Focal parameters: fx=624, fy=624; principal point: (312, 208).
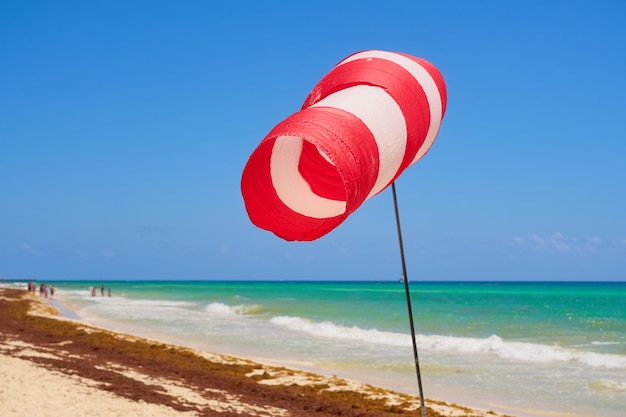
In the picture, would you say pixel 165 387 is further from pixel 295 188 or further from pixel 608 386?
pixel 608 386

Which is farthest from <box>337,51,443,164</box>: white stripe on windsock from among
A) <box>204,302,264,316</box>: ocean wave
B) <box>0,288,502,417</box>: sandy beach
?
<box>204,302,264,316</box>: ocean wave

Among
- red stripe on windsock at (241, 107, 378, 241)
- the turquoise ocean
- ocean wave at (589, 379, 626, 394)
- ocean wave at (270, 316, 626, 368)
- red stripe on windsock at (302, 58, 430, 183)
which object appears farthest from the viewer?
ocean wave at (270, 316, 626, 368)

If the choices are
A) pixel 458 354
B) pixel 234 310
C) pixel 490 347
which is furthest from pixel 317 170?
pixel 234 310

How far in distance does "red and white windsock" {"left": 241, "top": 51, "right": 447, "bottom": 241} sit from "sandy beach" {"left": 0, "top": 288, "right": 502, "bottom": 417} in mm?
5541

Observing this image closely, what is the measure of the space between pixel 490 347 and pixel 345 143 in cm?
1779

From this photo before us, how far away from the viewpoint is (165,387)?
399 inches

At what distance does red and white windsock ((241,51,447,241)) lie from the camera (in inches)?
95.9

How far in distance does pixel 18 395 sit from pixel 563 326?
2530 cm

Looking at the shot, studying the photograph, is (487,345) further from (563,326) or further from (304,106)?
(304,106)

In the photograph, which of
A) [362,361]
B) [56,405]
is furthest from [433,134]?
[362,361]

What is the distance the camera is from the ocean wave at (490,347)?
53.4ft

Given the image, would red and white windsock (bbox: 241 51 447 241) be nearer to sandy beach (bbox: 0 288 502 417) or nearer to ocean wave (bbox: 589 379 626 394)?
sandy beach (bbox: 0 288 502 417)

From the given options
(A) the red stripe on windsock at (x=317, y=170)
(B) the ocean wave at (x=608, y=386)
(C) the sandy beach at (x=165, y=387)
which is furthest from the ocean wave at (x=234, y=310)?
(A) the red stripe on windsock at (x=317, y=170)

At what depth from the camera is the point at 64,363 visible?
1103 centimetres
